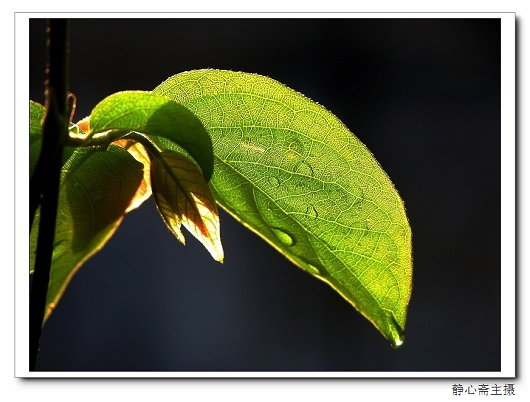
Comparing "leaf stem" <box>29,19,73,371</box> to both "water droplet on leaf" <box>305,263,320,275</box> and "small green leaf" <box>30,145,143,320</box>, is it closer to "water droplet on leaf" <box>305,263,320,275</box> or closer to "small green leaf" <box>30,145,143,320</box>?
"small green leaf" <box>30,145,143,320</box>

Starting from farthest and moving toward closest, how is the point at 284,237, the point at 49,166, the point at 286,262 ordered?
the point at 286,262, the point at 284,237, the point at 49,166

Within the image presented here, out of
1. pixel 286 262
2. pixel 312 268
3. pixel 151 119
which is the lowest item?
pixel 286 262

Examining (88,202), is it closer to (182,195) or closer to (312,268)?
(182,195)

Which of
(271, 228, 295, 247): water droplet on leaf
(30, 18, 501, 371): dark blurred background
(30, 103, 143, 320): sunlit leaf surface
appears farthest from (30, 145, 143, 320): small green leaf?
(30, 18, 501, 371): dark blurred background

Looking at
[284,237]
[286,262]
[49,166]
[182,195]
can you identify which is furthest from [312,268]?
[286,262]

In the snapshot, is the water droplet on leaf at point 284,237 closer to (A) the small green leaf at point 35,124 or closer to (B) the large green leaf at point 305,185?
(B) the large green leaf at point 305,185
